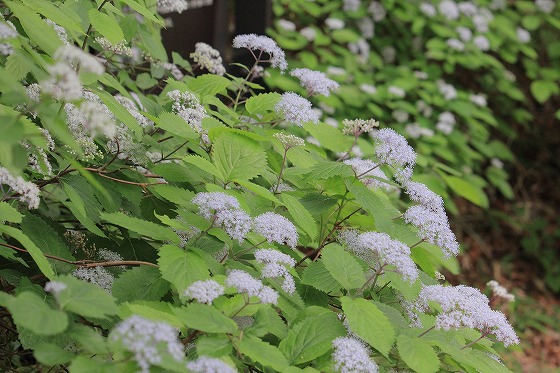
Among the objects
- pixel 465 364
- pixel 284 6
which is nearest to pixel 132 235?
pixel 465 364

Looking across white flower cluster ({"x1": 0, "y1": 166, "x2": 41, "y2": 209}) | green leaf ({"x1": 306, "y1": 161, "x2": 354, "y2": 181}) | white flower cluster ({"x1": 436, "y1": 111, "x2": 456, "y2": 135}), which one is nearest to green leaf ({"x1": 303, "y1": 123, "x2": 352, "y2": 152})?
green leaf ({"x1": 306, "y1": 161, "x2": 354, "y2": 181})

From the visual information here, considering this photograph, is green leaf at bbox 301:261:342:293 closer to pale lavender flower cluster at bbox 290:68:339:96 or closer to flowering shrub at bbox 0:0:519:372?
flowering shrub at bbox 0:0:519:372

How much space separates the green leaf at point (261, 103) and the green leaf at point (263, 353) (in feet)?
2.87

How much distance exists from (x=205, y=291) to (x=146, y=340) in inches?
9.0

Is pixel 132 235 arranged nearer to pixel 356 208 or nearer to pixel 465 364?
pixel 356 208

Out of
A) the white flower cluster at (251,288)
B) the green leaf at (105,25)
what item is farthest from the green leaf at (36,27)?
the white flower cluster at (251,288)

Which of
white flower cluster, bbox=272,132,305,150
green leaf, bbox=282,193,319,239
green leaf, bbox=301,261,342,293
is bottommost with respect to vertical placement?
green leaf, bbox=301,261,342,293

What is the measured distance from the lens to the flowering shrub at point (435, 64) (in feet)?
17.1

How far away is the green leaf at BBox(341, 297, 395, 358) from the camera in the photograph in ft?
4.85

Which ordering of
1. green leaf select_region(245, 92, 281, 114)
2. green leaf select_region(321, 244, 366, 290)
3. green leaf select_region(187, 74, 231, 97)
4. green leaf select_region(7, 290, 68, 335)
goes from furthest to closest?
1. green leaf select_region(187, 74, 231, 97)
2. green leaf select_region(245, 92, 281, 114)
3. green leaf select_region(321, 244, 366, 290)
4. green leaf select_region(7, 290, 68, 335)

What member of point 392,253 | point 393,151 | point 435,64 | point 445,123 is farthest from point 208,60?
point 435,64

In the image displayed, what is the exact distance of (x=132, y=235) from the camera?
1.98m

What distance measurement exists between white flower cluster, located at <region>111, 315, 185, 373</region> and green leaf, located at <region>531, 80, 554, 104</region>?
A: 5302 millimetres

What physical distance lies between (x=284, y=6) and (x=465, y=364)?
Result: 4.26m
